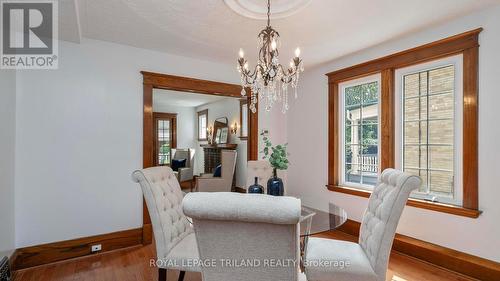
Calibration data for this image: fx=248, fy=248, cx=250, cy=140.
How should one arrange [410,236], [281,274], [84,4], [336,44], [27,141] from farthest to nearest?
[336,44]
[410,236]
[27,141]
[84,4]
[281,274]

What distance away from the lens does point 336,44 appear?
2984 mm

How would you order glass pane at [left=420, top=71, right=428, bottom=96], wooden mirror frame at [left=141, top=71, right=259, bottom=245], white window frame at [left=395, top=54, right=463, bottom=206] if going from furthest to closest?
wooden mirror frame at [left=141, top=71, right=259, bottom=245] → glass pane at [left=420, top=71, right=428, bottom=96] → white window frame at [left=395, top=54, right=463, bottom=206]

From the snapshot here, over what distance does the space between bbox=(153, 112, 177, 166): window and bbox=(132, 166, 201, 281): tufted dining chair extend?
6.10 m

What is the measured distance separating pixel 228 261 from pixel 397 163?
258cm

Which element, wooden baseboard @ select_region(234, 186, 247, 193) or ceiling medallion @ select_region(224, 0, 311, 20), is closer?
ceiling medallion @ select_region(224, 0, 311, 20)

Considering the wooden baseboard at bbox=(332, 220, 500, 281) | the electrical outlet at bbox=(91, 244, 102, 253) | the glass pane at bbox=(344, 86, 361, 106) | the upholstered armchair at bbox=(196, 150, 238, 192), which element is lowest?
the electrical outlet at bbox=(91, 244, 102, 253)

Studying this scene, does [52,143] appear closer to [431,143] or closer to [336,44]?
[336,44]

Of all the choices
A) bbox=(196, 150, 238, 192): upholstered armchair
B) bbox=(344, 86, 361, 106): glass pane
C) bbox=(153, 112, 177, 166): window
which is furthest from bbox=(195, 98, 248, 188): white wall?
bbox=(344, 86, 361, 106): glass pane

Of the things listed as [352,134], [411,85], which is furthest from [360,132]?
[411,85]

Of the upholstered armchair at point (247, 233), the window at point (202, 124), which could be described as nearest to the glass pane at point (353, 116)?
the upholstered armchair at point (247, 233)

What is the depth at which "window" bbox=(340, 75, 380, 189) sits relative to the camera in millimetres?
3152

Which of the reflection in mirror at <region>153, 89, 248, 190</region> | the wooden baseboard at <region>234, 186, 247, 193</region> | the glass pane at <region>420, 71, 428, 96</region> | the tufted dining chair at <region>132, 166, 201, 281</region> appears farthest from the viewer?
the reflection in mirror at <region>153, 89, 248, 190</region>

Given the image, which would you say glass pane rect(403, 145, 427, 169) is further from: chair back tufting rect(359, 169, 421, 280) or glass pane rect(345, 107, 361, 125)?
chair back tufting rect(359, 169, 421, 280)

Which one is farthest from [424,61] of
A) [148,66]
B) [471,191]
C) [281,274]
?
[148,66]
